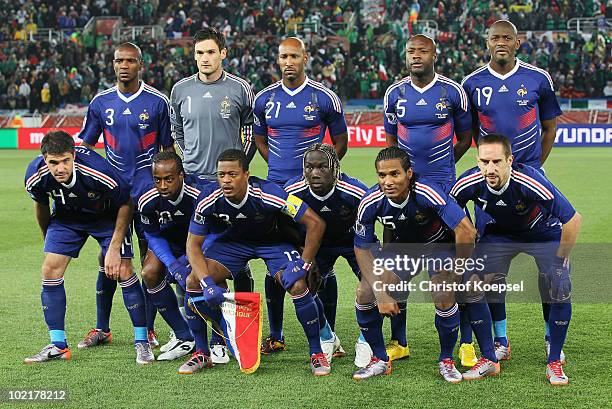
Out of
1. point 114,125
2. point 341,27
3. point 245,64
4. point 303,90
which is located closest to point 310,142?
point 303,90

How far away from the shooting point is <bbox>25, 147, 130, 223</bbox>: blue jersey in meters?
6.42

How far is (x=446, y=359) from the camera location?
5.88 meters

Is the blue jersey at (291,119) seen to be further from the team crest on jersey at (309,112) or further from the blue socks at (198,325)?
the blue socks at (198,325)

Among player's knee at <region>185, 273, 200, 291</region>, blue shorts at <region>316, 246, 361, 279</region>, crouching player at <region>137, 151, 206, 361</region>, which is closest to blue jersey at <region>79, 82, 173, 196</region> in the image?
crouching player at <region>137, 151, 206, 361</region>

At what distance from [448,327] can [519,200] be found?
2.98 feet

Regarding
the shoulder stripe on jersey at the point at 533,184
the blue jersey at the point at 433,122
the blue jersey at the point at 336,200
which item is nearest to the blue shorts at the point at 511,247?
the shoulder stripe on jersey at the point at 533,184

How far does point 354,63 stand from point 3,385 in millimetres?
26681

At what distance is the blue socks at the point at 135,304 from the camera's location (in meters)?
6.48

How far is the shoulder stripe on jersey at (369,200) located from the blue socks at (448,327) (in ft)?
2.57

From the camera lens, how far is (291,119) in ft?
23.0

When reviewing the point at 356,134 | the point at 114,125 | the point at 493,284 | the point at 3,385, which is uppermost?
the point at 114,125

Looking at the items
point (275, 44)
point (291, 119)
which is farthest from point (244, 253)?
point (275, 44)

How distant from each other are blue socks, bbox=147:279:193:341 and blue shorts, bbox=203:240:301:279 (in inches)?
16.4

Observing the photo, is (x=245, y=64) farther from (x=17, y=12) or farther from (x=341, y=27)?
(x=17, y=12)
